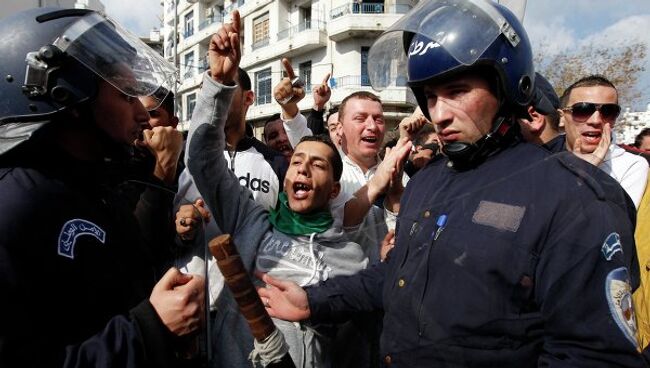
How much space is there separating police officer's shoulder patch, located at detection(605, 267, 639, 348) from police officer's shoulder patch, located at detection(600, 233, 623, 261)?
0.05 m

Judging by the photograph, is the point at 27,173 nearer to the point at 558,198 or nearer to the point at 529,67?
the point at 558,198

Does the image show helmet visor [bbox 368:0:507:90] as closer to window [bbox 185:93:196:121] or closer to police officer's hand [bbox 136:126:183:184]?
police officer's hand [bbox 136:126:183:184]

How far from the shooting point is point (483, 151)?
170 cm

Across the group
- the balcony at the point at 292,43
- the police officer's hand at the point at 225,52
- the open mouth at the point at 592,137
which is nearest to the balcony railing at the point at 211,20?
the balcony at the point at 292,43

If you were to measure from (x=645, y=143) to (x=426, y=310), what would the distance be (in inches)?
250

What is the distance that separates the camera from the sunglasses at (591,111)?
3.10 metres

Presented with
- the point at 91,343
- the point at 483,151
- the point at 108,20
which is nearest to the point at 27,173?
the point at 91,343

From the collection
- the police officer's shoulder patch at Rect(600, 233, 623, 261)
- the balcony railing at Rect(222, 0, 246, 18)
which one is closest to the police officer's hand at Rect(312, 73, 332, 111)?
the police officer's shoulder patch at Rect(600, 233, 623, 261)

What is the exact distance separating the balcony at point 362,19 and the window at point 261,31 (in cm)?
520

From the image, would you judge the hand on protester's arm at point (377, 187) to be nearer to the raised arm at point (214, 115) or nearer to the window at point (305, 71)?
the raised arm at point (214, 115)

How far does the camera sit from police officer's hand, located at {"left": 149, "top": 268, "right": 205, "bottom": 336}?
141 cm

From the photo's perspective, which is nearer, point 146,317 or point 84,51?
point 146,317

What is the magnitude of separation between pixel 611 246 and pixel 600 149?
1848 mm

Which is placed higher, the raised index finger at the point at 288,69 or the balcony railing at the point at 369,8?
the balcony railing at the point at 369,8
